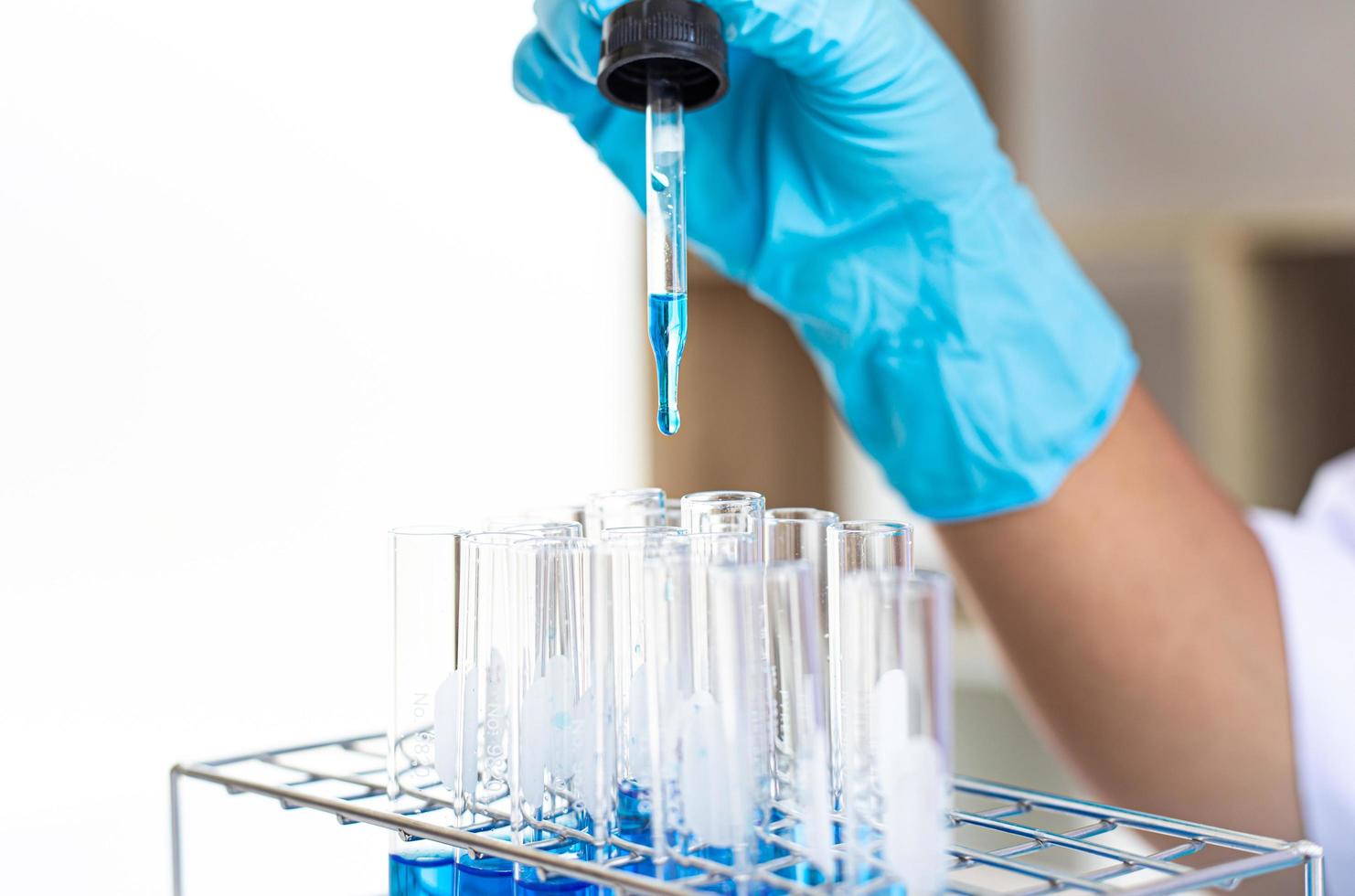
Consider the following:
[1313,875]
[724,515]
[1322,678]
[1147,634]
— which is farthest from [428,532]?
[1322,678]

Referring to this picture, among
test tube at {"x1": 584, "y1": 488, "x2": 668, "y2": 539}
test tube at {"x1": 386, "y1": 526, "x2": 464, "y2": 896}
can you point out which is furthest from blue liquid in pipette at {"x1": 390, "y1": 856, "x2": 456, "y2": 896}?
test tube at {"x1": 584, "y1": 488, "x2": 668, "y2": 539}

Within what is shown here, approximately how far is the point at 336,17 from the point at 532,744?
1.38 m

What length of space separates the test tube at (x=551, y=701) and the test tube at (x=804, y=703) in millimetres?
107

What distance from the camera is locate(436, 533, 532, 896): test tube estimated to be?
642 millimetres

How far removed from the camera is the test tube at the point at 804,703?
547 millimetres

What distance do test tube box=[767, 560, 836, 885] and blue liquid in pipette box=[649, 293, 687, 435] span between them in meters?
0.20

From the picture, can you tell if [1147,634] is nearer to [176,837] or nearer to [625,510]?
[625,510]

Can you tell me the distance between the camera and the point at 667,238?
0.75 metres

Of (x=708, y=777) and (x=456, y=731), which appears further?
(x=456, y=731)

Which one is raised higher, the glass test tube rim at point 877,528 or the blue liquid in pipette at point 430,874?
the glass test tube rim at point 877,528

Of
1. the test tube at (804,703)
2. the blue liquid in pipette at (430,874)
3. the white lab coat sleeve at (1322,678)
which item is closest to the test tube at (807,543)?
the test tube at (804,703)

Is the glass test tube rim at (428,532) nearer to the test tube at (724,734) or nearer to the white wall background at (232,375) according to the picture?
the test tube at (724,734)

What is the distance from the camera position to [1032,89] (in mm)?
2727

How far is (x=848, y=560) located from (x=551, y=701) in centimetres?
17
